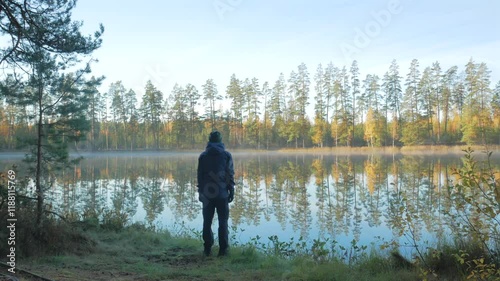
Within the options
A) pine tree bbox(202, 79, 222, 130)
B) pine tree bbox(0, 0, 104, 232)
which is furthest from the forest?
pine tree bbox(0, 0, 104, 232)

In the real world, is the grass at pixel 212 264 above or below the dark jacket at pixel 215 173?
below

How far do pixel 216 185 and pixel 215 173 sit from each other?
0.20 m

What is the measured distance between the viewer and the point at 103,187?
18188mm

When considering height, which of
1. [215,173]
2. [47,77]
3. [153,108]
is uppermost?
[153,108]

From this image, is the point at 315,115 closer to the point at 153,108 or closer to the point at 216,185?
the point at 153,108

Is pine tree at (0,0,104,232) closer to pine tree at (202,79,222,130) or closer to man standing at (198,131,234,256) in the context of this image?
man standing at (198,131,234,256)

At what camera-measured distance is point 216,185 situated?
6004mm

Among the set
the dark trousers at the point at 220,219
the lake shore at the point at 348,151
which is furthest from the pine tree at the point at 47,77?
the lake shore at the point at 348,151

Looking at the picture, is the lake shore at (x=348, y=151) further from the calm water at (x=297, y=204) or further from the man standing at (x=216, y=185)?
the man standing at (x=216, y=185)

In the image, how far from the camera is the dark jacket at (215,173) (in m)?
5.97

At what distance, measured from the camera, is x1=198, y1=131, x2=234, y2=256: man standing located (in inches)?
236

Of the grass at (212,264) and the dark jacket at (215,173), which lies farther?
the dark jacket at (215,173)

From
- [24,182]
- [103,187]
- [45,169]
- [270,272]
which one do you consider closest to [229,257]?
[270,272]

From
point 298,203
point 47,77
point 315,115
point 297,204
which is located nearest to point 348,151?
point 315,115
